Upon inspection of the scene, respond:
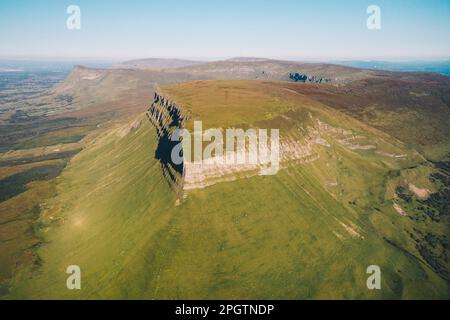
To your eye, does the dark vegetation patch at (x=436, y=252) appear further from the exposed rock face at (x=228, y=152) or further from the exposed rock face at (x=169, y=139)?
the exposed rock face at (x=169, y=139)

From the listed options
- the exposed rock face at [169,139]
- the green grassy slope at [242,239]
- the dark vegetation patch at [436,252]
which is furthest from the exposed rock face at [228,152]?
the dark vegetation patch at [436,252]

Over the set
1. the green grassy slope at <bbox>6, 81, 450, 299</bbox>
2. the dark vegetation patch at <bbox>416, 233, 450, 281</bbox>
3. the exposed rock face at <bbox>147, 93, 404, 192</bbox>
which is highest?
the exposed rock face at <bbox>147, 93, 404, 192</bbox>

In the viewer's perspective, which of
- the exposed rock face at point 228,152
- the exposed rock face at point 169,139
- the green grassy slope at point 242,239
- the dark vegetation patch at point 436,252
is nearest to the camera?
the green grassy slope at point 242,239

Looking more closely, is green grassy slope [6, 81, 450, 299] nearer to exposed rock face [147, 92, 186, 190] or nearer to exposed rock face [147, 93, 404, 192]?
exposed rock face [147, 93, 404, 192]

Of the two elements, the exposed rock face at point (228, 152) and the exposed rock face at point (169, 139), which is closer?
the exposed rock face at point (228, 152)

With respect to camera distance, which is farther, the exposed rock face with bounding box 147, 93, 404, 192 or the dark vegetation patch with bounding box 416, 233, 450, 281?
the exposed rock face with bounding box 147, 93, 404, 192

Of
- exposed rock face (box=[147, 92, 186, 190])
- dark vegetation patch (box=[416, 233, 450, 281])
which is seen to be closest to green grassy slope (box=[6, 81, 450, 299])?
dark vegetation patch (box=[416, 233, 450, 281])

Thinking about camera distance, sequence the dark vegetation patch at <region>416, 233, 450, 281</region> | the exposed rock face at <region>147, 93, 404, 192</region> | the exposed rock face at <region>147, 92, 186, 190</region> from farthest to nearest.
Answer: the exposed rock face at <region>147, 92, 186, 190</region> < the exposed rock face at <region>147, 93, 404, 192</region> < the dark vegetation patch at <region>416, 233, 450, 281</region>
